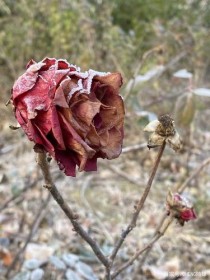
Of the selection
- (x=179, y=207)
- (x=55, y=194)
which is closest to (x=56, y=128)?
(x=55, y=194)

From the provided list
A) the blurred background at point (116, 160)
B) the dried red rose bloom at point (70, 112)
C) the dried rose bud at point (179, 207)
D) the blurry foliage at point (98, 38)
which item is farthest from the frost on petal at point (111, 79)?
the blurry foliage at point (98, 38)

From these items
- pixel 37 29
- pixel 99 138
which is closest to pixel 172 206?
pixel 99 138

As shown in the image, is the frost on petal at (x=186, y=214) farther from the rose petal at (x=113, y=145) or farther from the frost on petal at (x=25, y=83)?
the frost on petal at (x=25, y=83)

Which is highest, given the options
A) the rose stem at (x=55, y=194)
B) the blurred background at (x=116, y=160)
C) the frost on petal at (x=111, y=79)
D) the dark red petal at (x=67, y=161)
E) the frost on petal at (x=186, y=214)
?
the frost on petal at (x=111, y=79)

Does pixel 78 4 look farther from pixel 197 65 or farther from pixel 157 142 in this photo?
pixel 157 142

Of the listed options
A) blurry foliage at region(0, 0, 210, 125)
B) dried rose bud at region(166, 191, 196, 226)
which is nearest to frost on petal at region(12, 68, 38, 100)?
dried rose bud at region(166, 191, 196, 226)

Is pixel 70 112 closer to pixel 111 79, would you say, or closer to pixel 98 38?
pixel 111 79
